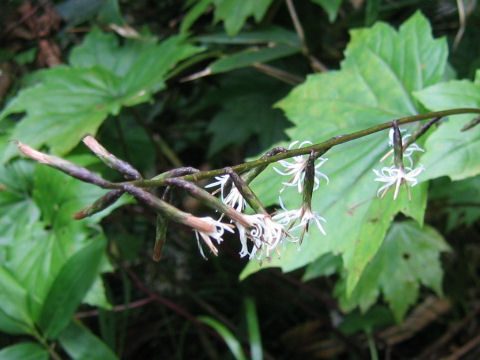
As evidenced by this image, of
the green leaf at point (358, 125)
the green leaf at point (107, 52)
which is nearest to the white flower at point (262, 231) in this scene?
the green leaf at point (358, 125)

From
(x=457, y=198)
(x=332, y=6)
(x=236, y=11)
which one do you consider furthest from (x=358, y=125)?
(x=457, y=198)

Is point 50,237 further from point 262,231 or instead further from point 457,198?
point 457,198

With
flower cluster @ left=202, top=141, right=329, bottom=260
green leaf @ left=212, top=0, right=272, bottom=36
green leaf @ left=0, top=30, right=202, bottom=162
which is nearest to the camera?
flower cluster @ left=202, top=141, right=329, bottom=260

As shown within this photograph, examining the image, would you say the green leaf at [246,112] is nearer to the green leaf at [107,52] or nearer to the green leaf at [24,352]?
the green leaf at [107,52]

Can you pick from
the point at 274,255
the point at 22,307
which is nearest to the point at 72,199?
the point at 22,307

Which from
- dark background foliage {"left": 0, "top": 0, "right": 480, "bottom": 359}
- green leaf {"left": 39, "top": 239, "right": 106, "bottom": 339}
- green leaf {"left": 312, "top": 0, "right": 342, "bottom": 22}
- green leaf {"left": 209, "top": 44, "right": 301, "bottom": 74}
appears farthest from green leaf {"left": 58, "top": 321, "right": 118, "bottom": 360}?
green leaf {"left": 312, "top": 0, "right": 342, "bottom": 22}

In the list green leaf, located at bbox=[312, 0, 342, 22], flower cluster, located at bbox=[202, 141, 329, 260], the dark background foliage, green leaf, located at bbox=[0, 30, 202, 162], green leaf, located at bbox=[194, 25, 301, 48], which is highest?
flower cluster, located at bbox=[202, 141, 329, 260]

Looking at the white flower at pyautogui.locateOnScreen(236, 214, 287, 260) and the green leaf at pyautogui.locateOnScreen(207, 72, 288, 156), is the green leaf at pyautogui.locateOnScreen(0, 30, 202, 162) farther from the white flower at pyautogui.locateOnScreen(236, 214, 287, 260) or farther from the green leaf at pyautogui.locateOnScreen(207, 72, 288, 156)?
the white flower at pyautogui.locateOnScreen(236, 214, 287, 260)

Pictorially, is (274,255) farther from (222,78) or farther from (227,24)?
(222,78)
